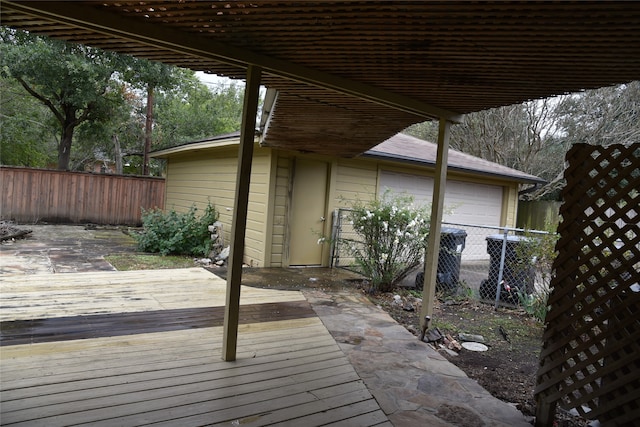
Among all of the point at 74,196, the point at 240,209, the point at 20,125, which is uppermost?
the point at 20,125

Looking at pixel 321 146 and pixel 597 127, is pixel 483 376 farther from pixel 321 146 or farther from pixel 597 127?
pixel 597 127

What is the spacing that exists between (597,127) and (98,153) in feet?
74.5

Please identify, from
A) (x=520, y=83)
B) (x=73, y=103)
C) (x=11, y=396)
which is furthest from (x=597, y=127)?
(x=73, y=103)

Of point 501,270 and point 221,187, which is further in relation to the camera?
point 221,187

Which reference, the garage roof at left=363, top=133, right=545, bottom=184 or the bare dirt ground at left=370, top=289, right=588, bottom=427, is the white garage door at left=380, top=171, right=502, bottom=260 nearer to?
the garage roof at left=363, top=133, right=545, bottom=184

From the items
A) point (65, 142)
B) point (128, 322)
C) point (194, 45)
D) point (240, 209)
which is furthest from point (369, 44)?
point (65, 142)

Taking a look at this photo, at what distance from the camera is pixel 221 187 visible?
8875 millimetres

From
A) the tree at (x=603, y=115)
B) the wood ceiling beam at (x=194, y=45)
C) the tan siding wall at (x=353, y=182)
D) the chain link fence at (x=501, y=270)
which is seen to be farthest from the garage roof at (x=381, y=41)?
the tree at (x=603, y=115)

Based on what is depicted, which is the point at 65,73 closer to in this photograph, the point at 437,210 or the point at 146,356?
the point at 146,356

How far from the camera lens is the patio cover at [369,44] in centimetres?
204

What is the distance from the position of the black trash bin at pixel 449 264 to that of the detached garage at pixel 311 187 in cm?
49

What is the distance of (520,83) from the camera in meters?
3.02

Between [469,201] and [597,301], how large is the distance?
8139 mm

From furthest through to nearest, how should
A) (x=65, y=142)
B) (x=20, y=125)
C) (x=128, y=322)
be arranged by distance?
(x=20, y=125) < (x=65, y=142) < (x=128, y=322)
